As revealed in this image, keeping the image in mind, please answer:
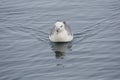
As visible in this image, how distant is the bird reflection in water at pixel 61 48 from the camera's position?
34781 millimetres

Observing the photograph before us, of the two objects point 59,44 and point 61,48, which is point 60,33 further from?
point 61,48

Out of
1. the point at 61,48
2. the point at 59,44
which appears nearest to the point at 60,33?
the point at 59,44

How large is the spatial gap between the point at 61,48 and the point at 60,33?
1.28m

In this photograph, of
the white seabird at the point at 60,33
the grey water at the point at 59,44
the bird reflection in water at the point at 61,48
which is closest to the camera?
the grey water at the point at 59,44

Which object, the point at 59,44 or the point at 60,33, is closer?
the point at 59,44

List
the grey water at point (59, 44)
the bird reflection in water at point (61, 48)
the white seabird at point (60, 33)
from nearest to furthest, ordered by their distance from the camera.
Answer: the grey water at point (59, 44), the bird reflection in water at point (61, 48), the white seabird at point (60, 33)

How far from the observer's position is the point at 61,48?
35.9 meters

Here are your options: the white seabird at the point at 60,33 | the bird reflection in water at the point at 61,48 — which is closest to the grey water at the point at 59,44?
the bird reflection in water at the point at 61,48

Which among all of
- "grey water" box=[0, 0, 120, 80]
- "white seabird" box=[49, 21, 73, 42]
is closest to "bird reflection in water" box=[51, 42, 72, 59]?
"grey water" box=[0, 0, 120, 80]

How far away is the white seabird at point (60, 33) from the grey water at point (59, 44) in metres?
0.31

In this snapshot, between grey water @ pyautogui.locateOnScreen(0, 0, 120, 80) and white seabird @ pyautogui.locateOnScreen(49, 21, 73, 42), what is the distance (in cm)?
31

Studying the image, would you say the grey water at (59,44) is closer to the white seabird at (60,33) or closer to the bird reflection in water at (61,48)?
the bird reflection in water at (61,48)

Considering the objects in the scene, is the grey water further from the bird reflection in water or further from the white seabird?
the white seabird

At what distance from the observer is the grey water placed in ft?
105
